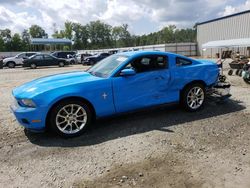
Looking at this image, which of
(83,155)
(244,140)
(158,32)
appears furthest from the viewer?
(158,32)

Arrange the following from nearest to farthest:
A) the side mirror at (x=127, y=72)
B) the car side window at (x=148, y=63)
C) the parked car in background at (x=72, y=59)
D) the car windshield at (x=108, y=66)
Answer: the side mirror at (x=127, y=72) → the car windshield at (x=108, y=66) → the car side window at (x=148, y=63) → the parked car in background at (x=72, y=59)

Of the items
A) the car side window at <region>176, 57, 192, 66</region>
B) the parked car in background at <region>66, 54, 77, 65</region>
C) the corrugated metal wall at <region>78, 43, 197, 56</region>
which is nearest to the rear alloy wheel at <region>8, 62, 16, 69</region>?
the parked car in background at <region>66, 54, 77, 65</region>

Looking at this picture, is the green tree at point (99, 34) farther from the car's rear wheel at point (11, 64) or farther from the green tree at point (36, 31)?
the car's rear wheel at point (11, 64)

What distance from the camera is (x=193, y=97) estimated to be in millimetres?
6238

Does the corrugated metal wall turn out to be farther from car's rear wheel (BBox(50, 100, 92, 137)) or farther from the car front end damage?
the car front end damage

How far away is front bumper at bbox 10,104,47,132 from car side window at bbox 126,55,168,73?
1.99 metres

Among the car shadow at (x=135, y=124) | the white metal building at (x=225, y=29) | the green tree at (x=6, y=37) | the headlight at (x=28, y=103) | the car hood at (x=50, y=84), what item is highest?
the green tree at (x=6, y=37)

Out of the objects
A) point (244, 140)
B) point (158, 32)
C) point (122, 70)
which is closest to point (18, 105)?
point (122, 70)

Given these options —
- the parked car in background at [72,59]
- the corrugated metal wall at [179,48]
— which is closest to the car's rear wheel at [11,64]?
the parked car in background at [72,59]

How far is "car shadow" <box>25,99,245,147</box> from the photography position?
4.79m

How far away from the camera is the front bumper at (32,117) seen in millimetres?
4574

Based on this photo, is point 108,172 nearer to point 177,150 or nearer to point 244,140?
point 177,150

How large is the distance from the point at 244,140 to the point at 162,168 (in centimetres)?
182

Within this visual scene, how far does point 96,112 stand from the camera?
5.07 metres
